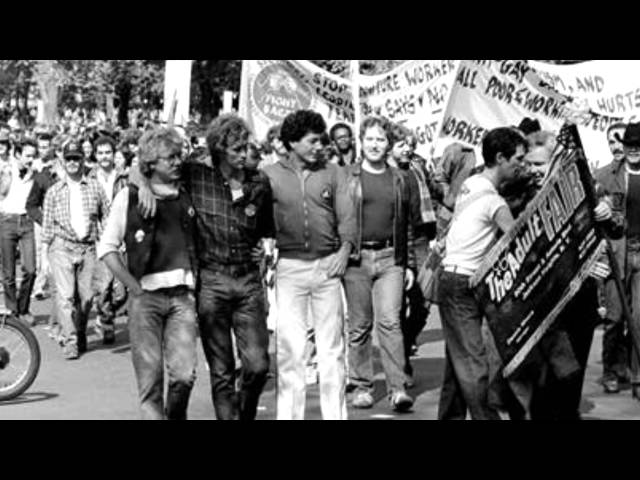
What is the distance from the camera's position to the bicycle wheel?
9.95 m

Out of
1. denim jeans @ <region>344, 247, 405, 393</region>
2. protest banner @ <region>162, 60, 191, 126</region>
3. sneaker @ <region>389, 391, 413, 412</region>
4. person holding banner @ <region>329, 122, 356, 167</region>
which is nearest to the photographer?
sneaker @ <region>389, 391, 413, 412</region>

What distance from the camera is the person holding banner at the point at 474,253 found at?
301 inches

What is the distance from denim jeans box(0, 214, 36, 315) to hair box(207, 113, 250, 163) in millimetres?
7117

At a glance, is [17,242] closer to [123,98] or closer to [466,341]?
[466,341]

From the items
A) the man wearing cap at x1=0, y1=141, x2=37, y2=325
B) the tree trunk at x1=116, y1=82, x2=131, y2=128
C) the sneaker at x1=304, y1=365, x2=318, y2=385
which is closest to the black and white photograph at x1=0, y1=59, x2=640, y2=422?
the sneaker at x1=304, y1=365, x2=318, y2=385

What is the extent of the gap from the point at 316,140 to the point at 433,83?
19.8 feet

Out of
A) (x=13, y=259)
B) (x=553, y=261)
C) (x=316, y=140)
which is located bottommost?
(x=13, y=259)

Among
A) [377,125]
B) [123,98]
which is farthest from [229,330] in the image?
[123,98]

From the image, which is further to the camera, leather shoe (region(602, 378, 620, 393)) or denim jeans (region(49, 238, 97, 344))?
denim jeans (region(49, 238, 97, 344))

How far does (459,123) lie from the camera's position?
1336cm

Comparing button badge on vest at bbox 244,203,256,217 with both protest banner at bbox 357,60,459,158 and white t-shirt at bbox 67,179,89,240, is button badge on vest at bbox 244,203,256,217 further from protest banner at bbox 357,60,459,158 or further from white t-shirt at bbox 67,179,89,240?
protest banner at bbox 357,60,459,158
